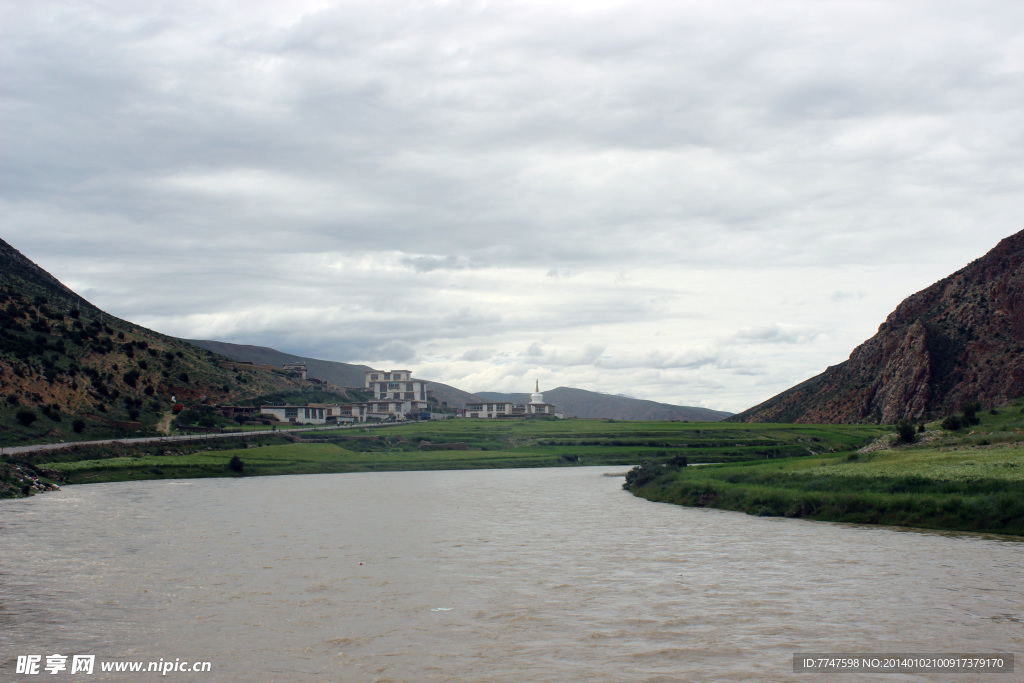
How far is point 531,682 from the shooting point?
1477 centimetres

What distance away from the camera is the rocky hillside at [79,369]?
7762 cm

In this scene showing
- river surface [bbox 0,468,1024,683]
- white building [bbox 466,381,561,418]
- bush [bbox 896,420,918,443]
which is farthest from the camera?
white building [bbox 466,381,561,418]

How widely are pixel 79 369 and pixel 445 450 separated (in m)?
45.2

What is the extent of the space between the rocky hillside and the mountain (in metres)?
99.3

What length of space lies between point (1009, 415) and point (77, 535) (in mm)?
61584

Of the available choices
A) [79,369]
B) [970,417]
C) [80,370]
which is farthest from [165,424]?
[970,417]

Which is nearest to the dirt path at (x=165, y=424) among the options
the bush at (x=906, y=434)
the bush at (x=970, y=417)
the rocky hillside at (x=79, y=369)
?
the rocky hillside at (x=79, y=369)

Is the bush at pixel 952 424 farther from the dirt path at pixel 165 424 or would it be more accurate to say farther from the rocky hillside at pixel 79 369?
the dirt path at pixel 165 424

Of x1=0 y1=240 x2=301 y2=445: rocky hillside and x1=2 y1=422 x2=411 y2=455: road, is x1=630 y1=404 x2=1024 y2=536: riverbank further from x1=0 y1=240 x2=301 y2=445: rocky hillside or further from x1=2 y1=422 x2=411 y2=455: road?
x1=0 y1=240 x2=301 y2=445: rocky hillside

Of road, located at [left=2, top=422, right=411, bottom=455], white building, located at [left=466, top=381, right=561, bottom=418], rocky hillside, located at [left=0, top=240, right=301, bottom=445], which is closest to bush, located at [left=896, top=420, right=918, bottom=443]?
road, located at [left=2, top=422, right=411, bottom=455]

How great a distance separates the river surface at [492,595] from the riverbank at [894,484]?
1.90 metres

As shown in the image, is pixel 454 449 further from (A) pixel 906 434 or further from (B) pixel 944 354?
(B) pixel 944 354

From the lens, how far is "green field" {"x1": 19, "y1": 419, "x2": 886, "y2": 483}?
67.9 metres

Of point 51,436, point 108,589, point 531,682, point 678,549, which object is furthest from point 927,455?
point 51,436
